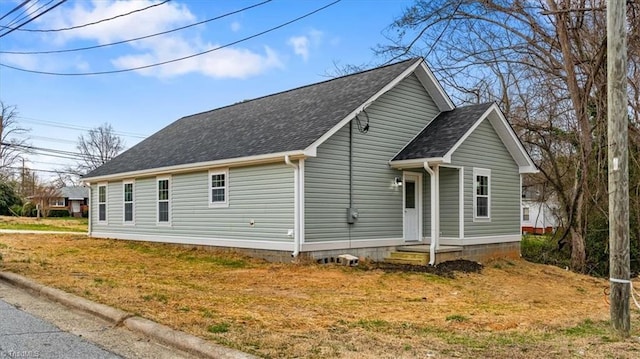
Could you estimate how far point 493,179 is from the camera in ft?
52.3

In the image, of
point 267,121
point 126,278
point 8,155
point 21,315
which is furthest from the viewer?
point 8,155

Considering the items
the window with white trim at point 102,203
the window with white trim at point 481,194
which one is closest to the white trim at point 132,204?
the window with white trim at point 102,203

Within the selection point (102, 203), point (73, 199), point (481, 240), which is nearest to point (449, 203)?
point (481, 240)

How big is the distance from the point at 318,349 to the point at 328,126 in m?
8.35

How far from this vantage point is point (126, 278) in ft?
32.3

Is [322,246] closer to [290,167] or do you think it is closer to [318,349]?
[290,167]

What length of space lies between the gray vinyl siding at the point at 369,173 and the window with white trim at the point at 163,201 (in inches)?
247

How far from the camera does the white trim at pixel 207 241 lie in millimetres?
12969

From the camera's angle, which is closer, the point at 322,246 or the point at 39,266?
the point at 39,266

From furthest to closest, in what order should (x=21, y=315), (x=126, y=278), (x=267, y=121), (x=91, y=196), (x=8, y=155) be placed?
(x=8, y=155) < (x=91, y=196) < (x=267, y=121) < (x=126, y=278) < (x=21, y=315)

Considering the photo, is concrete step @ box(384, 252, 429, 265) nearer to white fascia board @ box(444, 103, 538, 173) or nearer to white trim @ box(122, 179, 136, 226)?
white fascia board @ box(444, 103, 538, 173)

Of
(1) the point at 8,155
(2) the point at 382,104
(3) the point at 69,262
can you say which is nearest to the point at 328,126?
(2) the point at 382,104

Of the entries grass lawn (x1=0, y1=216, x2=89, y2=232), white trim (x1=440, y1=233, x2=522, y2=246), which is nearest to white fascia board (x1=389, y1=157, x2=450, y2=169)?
white trim (x1=440, y1=233, x2=522, y2=246)

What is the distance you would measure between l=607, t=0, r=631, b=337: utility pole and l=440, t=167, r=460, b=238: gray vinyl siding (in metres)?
8.71
